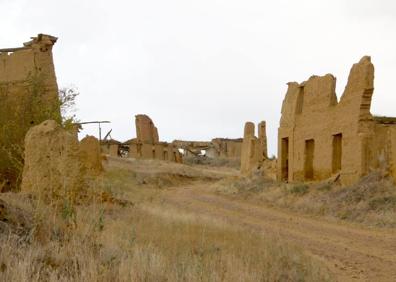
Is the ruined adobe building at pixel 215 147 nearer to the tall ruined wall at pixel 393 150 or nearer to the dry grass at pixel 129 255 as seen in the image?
the tall ruined wall at pixel 393 150

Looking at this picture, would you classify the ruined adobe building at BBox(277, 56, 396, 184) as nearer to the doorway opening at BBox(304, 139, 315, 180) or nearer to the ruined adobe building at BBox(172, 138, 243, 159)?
the doorway opening at BBox(304, 139, 315, 180)

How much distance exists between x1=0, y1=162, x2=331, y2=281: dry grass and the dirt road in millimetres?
726

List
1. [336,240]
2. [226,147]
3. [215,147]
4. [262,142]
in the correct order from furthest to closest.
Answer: [215,147], [226,147], [262,142], [336,240]

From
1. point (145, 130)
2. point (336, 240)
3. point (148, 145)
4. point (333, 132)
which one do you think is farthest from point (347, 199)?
point (145, 130)

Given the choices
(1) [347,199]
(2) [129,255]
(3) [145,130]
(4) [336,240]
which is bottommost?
(4) [336,240]

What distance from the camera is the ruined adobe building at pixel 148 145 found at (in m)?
48.4

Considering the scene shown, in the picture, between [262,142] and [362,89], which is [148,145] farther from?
[362,89]

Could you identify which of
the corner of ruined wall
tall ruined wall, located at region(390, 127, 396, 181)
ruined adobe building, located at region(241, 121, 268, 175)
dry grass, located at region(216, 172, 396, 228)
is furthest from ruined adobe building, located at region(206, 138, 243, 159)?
tall ruined wall, located at region(390, 127, 396, 181)

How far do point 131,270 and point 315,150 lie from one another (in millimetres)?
17124

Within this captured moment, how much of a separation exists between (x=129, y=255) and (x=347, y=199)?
41.3 feet

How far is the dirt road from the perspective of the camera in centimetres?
861

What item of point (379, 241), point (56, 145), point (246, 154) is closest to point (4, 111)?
point (56, 145)

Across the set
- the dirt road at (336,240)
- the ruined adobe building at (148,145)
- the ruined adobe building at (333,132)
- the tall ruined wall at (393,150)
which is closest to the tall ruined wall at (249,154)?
the ruined adobe building at (333,132)

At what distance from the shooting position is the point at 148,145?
48656 millimetres
